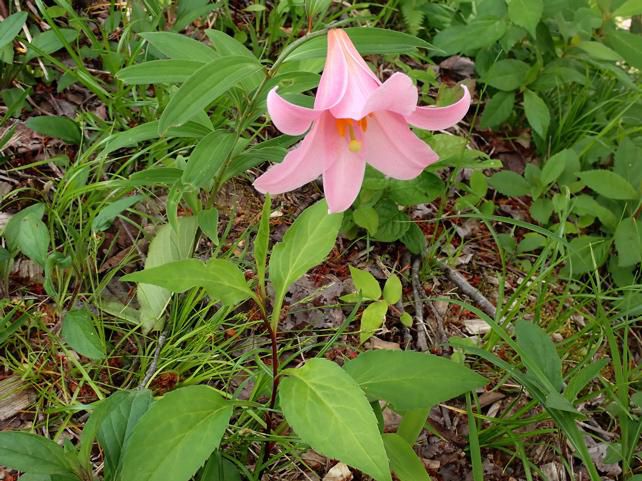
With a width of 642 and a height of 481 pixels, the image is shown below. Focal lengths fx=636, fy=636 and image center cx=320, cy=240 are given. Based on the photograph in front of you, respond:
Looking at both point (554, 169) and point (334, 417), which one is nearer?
point (334, 417)

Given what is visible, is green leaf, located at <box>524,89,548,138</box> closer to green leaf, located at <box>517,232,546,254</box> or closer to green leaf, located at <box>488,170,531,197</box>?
green leaf, located at <box>488,170,531,197</box>

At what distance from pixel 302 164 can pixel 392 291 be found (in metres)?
0.68

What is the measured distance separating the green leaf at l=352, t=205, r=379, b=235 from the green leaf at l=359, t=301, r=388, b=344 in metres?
0.24

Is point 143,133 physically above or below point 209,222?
above

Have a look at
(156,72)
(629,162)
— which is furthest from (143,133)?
(629,162)

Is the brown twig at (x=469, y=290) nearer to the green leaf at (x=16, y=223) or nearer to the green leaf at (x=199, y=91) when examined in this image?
the green leaf at (x=199, y=91)

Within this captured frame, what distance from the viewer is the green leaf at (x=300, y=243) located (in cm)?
137

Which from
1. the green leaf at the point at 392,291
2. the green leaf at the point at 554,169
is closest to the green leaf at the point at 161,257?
the green leaf at the point at 392,291

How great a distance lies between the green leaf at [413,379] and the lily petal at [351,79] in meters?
0.52

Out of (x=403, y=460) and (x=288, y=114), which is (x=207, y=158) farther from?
(x=403, y=460)

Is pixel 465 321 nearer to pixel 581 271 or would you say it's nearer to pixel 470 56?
pixel 581 271

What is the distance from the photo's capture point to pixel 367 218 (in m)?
1.93

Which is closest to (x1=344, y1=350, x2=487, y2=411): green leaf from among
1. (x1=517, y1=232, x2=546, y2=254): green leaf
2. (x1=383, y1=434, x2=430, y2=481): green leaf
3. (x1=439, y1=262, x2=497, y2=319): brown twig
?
(x1=383, y1=434, x2=430, y2=481): green leaf

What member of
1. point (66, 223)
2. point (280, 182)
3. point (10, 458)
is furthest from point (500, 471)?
point (66, 223)
